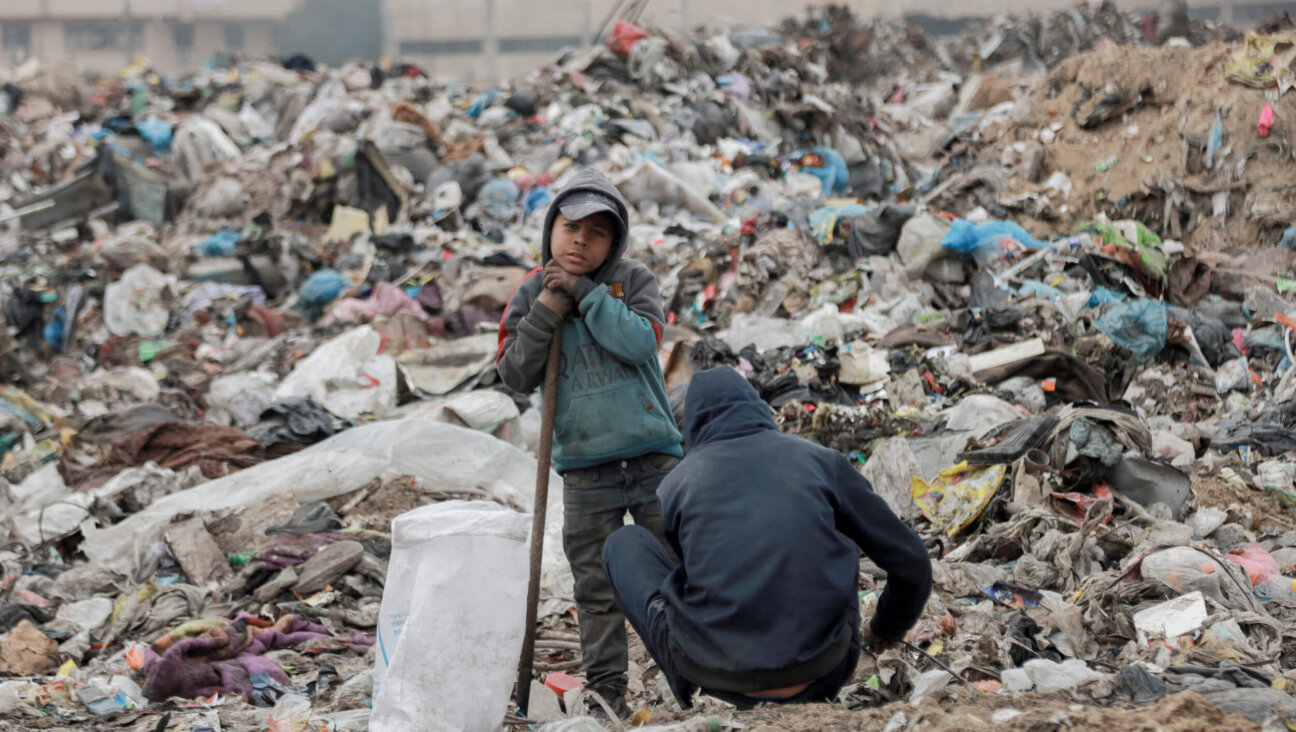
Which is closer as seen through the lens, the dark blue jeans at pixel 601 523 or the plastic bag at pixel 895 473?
the dark blue jeans at pixel 601 523

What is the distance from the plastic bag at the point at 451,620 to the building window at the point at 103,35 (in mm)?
24869

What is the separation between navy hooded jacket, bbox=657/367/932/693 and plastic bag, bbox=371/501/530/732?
0.50 meters

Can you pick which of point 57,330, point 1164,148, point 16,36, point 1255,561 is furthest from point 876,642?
point 16,36

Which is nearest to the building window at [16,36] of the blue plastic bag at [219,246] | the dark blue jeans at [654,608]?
the blue plastic bag at [219,246]

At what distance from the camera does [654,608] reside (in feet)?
7.95

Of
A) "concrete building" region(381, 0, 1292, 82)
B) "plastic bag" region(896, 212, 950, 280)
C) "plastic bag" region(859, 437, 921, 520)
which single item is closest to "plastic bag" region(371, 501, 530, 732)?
"plastic bag" region(859, 437, 921, 520)

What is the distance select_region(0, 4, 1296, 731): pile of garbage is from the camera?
321cm

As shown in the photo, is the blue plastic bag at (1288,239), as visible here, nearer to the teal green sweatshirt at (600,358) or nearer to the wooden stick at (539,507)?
the teal green sweatshirt at (600,358)

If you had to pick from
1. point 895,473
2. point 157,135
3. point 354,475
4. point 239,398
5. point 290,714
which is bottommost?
point 239,398

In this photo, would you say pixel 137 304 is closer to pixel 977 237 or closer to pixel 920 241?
pixel 920 241

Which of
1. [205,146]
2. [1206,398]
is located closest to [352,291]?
[205,146]

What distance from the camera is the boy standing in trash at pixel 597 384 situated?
290 cm

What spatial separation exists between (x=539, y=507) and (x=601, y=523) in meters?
0.18

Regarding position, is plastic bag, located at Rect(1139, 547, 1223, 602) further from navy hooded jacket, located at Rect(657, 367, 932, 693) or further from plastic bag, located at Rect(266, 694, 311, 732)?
plastic bag, located at Rect(266, 694, 311, 732)
